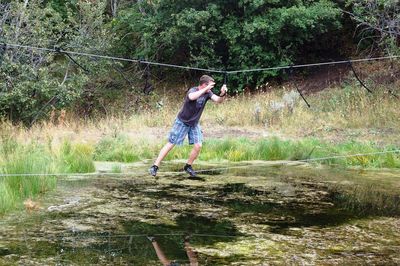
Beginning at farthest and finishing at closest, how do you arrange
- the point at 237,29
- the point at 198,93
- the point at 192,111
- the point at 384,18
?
1. the point at 237,29
2. the point at 384,18
3. the point at 192,111
4. the point at 198,93

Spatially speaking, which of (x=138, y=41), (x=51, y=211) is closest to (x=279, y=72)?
(x=138, y=41)

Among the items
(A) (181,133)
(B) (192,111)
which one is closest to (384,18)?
(B) (192,111)

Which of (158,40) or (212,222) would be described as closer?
(212,222)

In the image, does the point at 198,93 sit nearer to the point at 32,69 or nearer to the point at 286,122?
the point at 286,122

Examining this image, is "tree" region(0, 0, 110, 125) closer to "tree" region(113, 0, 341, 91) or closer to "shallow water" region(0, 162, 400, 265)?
"tree" region(113, 0, 341, 91)

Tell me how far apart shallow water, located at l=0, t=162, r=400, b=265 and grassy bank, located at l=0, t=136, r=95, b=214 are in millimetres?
239

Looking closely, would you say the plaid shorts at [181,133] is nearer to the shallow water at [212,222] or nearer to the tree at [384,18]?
the shallow water at [212,222]

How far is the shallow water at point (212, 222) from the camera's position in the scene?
550 cm

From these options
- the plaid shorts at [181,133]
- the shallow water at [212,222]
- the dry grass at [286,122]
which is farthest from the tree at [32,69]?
the plaid shorts at [181,133]

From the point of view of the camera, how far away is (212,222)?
690 centimetres

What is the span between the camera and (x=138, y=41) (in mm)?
24172

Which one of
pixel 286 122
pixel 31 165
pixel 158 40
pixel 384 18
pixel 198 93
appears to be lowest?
pixel 31 165

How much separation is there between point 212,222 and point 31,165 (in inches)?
123

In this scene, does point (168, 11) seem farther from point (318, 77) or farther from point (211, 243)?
point (211, 243)
